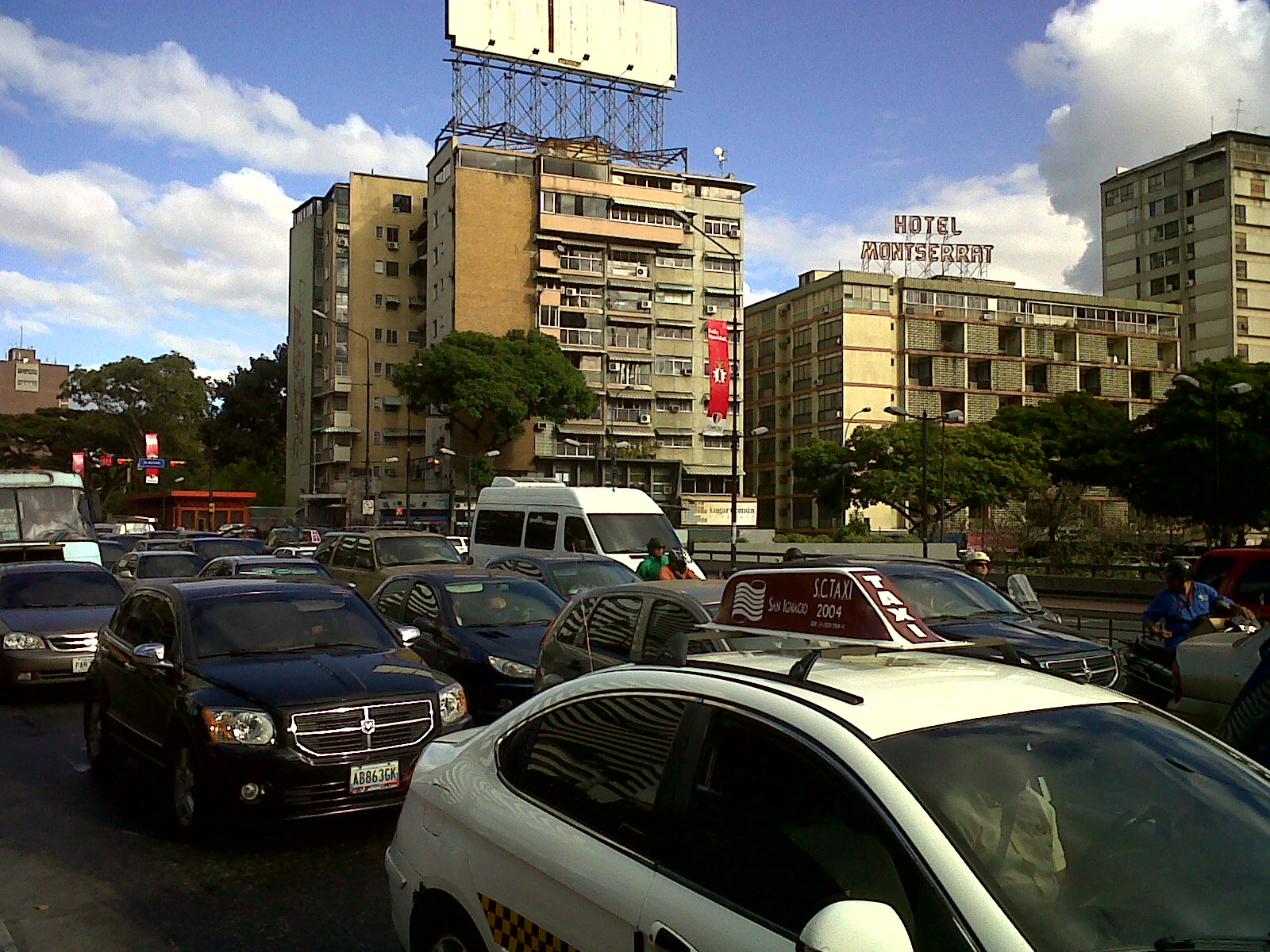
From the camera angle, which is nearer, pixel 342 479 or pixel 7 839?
pixel 7 839

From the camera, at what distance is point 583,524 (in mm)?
21031

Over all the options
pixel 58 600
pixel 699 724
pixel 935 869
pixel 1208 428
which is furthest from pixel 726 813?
pixel 1208 428

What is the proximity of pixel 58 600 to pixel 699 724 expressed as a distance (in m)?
12.6

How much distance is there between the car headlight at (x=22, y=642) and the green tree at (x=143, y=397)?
75.6 meters

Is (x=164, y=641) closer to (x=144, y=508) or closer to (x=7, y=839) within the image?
(x=7, y=839)

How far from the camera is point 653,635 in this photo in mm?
7977

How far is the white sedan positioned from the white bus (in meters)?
21.0

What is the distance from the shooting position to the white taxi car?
7.82ft

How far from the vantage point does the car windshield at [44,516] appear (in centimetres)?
2197

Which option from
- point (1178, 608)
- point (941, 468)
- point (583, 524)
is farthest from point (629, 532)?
point (941, 468)

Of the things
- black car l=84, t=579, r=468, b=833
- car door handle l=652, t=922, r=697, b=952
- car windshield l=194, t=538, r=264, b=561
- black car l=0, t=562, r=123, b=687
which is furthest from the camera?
car windshield l=194, t=538, r=264, b=561

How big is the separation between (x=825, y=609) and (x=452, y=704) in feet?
13.5

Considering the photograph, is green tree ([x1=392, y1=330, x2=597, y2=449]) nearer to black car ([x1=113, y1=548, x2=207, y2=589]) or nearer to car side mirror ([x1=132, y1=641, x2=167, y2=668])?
black car ([x1=113, y1=548, x2=207, y2=589])

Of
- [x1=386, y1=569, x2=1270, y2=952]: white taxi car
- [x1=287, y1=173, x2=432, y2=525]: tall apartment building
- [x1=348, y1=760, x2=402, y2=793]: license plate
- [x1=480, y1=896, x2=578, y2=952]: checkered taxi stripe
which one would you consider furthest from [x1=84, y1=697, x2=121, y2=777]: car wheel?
[x1=287, y1=173, x2=432, y2=525]: tall apartment building
